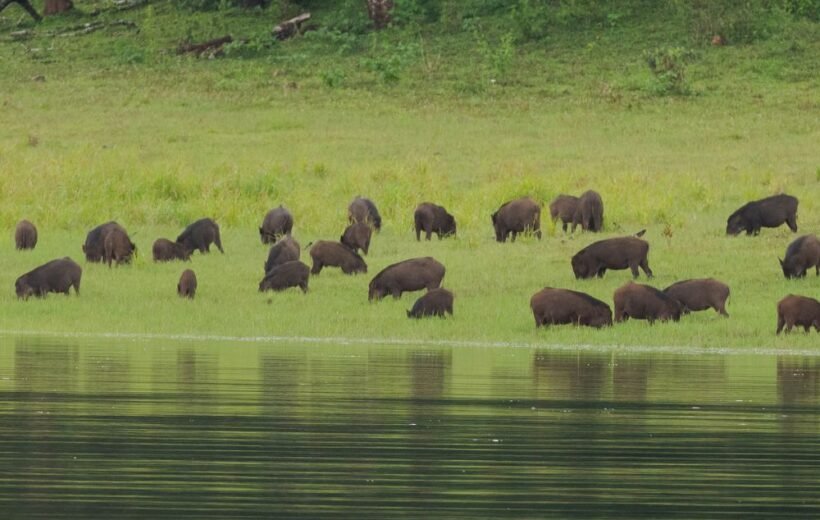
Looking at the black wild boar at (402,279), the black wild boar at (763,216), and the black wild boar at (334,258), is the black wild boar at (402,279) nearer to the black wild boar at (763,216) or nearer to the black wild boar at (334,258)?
the black wild boar at (334,258)

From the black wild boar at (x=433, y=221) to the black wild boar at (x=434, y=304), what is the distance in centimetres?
680

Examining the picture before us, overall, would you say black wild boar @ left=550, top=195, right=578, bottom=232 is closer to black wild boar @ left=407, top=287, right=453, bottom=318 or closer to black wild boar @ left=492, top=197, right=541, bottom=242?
black wild boar @ left=492, top=197, right=541, bottom=242

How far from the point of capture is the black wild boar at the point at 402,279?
80.8 feet

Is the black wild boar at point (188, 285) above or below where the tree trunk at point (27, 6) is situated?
below

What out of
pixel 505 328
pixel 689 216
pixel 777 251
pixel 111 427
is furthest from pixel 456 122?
pixel 111 427

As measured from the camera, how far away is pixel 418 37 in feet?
187

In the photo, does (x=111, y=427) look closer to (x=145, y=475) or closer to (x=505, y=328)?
(x=145, y=475)

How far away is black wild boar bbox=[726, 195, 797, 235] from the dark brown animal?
10.1m

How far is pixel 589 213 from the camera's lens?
1195 inches

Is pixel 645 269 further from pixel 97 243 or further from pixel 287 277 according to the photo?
pixel 97 243

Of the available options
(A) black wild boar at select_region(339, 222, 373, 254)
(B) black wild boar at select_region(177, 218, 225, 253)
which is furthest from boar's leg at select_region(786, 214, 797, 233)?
(B) black wild boar at select_region(177, 218, 225, 253)

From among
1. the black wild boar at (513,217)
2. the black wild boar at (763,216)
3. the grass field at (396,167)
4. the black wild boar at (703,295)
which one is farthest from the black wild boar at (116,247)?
the black wild boar at (703,295)

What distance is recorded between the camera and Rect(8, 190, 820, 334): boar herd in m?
22.4

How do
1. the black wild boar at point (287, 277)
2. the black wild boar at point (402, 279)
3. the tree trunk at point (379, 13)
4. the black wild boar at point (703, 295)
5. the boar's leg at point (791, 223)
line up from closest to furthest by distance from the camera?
the black wild boar at point (703, 295) < the black wild boar at point (402, 279) < the black wild boar at point (287, 277) < the boar's leg at point (791, 223) < the tree trunk at point (379, 13)
